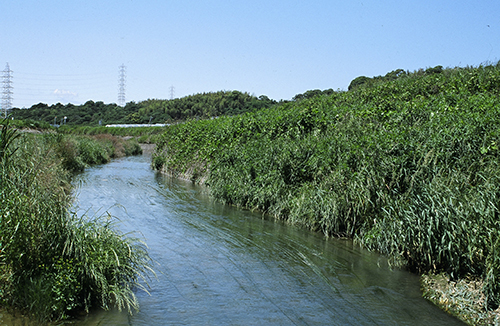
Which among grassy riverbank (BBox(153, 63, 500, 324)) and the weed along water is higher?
grassy riverbank (BBox(153, 63, 500, 324))

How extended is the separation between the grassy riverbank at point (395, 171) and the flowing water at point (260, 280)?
0.62 metres

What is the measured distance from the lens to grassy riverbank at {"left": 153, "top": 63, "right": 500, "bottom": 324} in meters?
6.19

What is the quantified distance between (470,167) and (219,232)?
568 cm

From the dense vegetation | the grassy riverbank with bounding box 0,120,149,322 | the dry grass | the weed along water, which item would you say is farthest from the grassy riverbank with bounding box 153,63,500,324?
the dense vegetation

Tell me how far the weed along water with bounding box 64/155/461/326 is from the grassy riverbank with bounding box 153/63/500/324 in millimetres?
616

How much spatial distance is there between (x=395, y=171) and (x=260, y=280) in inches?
154

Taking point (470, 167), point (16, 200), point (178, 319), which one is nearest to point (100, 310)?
point (178, 319)

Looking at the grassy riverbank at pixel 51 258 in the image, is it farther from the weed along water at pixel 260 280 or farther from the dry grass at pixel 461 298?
the dry grass at pixel 461 298

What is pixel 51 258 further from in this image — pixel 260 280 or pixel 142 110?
pixel 142 110

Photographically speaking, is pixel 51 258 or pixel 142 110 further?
pixel 142 110

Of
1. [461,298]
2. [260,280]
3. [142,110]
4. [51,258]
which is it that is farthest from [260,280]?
[142,110]

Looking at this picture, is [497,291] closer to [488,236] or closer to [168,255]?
[488,236]

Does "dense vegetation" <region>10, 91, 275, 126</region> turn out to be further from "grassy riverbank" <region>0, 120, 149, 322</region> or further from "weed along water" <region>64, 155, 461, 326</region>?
"grassy riverbank" <region>0, 120, 149, 322</region>

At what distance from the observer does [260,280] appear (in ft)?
21.9
